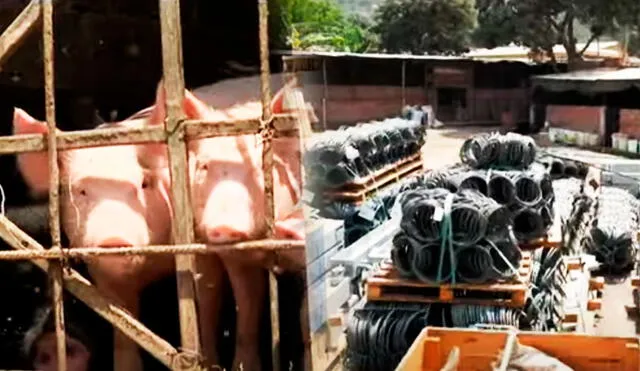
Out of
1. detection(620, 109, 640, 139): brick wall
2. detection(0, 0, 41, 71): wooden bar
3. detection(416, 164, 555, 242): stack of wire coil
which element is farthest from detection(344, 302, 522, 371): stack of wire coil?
detection(0, 0, 41, 71): wooden bar

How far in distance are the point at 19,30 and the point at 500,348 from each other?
4.41 ft

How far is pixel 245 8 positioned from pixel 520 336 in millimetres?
Answer: 1024

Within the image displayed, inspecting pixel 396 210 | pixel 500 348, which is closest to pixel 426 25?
pixel 500 348

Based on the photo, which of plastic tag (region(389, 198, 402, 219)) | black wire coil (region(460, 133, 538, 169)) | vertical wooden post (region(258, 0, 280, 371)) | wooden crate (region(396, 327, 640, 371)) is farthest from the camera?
black wire coil (region(460, 133, 538, 169))

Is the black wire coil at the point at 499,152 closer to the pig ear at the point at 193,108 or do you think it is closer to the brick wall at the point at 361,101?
the brick wall at the point at 361,101

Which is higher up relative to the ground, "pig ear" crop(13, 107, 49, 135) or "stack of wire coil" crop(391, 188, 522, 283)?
"pig ear" crop(13, 107, 49, 135)

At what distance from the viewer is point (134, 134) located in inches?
62.6

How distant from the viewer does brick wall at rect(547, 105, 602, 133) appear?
9.15 feet

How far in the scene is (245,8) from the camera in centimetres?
204

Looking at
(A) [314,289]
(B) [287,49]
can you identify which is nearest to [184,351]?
(A) [314,289]

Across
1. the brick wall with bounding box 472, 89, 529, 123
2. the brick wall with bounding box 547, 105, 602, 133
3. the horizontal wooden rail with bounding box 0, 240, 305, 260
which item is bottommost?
the horizontal wooden rail with bounding box 0, 240, 305, 260

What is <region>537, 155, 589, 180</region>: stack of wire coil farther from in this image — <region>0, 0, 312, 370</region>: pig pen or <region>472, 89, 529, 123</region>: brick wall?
<region>0, 0, 312, 370</region>: pig pen

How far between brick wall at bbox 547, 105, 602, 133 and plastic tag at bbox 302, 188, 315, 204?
1121 millimetres

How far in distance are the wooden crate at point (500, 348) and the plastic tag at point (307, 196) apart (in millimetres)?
612
